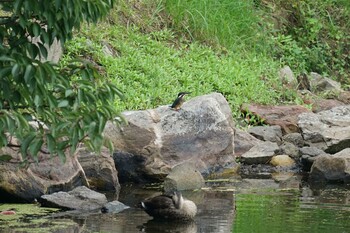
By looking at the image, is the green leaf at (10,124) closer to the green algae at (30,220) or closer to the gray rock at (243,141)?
the green algae at (30,220)

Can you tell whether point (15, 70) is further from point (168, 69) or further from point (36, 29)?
point (168, 69)

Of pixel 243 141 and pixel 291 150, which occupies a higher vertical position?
pixel 243 141

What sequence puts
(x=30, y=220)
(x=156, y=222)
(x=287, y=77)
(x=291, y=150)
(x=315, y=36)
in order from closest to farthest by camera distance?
(x=30, y=220), (x=156, y=222), (x=291, y=150), (x=287, y=77), (x=315, y=36)

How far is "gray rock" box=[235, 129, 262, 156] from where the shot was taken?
1430 centimetres

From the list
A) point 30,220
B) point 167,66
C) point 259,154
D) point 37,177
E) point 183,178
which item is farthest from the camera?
point 167,66

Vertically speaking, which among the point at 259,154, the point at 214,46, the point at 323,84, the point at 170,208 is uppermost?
the point at 170,208

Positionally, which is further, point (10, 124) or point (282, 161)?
point (282, 161)

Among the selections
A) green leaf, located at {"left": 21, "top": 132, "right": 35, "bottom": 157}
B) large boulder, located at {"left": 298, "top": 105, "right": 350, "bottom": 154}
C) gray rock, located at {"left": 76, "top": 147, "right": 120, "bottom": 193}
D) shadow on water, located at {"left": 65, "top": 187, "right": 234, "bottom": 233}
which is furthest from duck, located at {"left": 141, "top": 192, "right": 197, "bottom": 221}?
large boulder, located at {"left": 298, "top": 105, "right": 350, "bottom": 154}

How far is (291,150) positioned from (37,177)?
488cm

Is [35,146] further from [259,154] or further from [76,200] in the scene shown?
[259,154]

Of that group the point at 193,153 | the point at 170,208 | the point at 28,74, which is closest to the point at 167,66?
the point at 193,153

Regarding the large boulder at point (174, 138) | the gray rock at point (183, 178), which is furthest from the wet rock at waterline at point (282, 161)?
the gray rock at point (183, 178)

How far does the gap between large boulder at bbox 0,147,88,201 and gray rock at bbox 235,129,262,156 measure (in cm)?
356

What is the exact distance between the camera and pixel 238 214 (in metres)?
10.3
